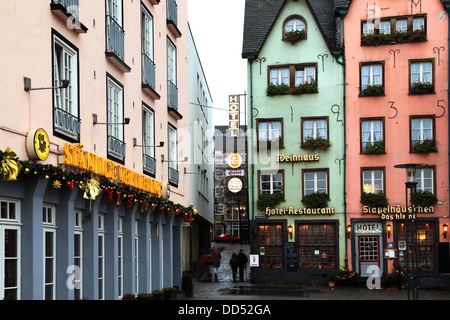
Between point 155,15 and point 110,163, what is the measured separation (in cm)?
837

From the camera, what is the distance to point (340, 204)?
34.5 meters

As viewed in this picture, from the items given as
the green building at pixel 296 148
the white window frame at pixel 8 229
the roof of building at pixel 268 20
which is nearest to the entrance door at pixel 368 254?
the green building at pixel 296 148

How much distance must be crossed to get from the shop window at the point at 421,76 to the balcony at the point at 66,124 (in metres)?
23.5

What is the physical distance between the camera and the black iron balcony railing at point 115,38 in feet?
55.9

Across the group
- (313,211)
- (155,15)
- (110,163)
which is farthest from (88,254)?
(313,211)

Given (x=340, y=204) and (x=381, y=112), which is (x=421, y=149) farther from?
(x=340, y=204)

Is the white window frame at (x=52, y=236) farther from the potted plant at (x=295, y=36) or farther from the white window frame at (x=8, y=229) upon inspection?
the potted plant at (x=295, y=36)

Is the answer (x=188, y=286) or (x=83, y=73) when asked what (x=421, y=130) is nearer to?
(x=188, y=286)

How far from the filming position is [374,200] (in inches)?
1332

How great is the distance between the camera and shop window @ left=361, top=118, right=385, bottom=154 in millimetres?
34375

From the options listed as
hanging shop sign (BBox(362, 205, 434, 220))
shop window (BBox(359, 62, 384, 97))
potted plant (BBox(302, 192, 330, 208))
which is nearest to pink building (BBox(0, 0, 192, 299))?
potted plant (BBox(302, 192, 330, 208))

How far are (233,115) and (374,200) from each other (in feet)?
27.1

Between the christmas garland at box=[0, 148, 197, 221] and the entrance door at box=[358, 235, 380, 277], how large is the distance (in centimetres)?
1396
